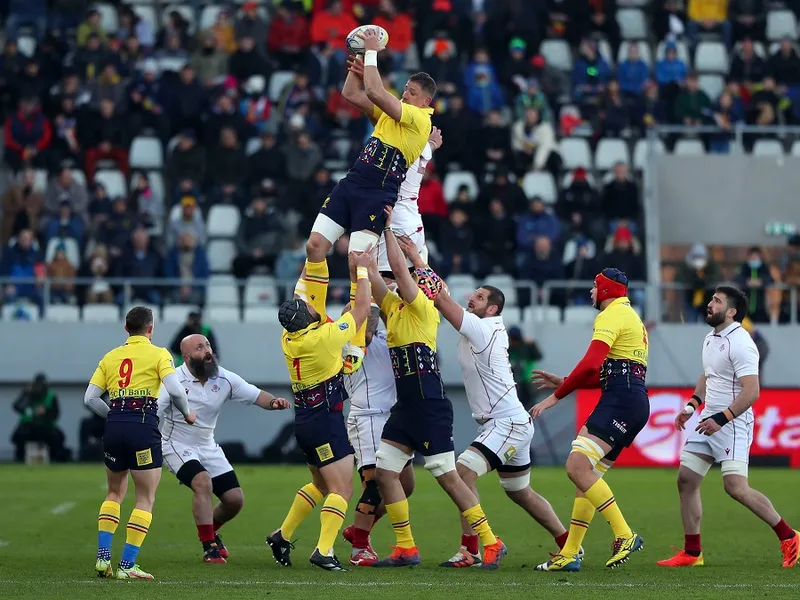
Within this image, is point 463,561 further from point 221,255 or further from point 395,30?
point 395,30

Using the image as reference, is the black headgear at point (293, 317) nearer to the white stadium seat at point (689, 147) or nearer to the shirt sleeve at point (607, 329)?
the shirt sleeve at point (607, 329)

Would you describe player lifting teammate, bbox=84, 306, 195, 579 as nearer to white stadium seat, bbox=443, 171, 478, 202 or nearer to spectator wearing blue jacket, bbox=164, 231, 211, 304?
spectator wearing blue jacket, bbox=164, 231, 211, 304

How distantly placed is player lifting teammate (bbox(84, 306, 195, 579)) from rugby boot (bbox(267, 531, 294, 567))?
3.42ft

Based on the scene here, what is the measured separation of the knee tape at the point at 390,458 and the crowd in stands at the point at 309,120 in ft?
35.1

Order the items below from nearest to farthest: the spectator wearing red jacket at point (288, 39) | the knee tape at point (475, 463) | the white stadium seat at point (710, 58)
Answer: the knee tape at point (475, 463) → the spectator wearing red jacket at point (288, 39) → the white stadium seat at point (710, 58)

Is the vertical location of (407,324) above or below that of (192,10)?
below

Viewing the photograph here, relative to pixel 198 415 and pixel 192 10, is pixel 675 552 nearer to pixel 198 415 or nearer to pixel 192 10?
pixel 198 415

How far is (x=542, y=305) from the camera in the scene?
22.5 metres

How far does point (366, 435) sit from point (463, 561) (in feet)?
4.46

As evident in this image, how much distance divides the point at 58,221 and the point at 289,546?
1297 cm

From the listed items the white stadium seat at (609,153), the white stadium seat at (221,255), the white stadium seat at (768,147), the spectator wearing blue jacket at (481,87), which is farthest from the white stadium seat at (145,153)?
the white stadium seat at (768,147)

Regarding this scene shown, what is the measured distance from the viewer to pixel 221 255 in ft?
77.0

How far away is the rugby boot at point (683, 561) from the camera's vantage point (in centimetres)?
1165

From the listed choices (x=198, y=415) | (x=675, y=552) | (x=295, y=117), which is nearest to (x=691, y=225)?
(x=295, y=117)
